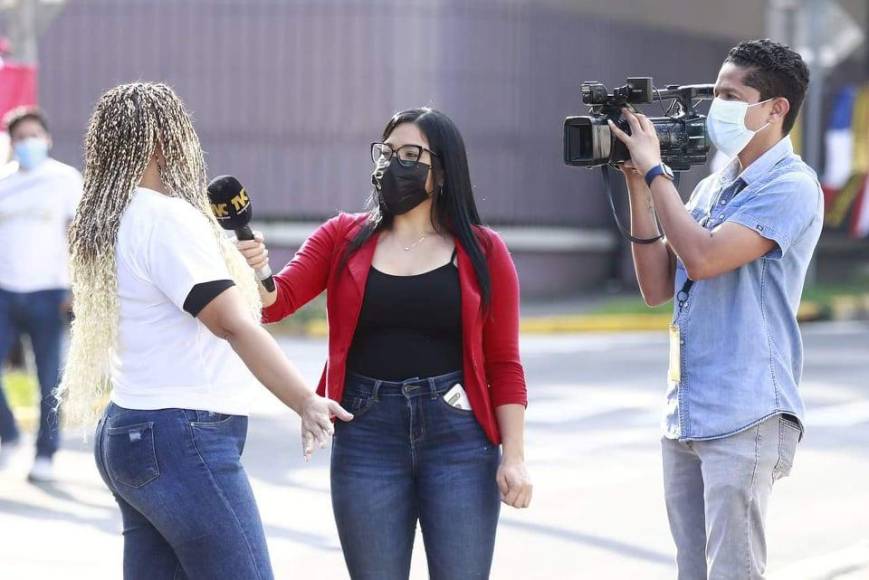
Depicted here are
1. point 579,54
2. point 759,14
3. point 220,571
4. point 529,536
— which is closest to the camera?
point 220,571

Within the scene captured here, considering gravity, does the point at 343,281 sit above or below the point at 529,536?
above

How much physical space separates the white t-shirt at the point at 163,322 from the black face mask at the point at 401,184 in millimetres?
626

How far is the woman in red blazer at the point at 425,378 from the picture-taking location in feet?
13.8

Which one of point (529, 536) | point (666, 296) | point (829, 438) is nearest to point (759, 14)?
point (829, 438)

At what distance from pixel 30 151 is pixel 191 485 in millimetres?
5624

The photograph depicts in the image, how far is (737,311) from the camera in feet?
13.7

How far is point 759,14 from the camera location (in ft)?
95.5

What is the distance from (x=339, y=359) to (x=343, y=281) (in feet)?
0.73

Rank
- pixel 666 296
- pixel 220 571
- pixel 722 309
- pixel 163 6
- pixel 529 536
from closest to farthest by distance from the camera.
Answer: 1. pixel 220 571
2. pixel 722 309
3. pixel 666 296
4. pixel 529 536
5. pixel 163 6

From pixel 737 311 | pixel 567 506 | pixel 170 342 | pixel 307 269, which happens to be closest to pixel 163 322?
pixel 170 342

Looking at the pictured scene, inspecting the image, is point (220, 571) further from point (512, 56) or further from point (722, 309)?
point (512, 56)

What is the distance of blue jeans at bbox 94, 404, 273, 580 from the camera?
380 cm

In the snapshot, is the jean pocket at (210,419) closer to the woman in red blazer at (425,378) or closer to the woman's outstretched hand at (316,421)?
the woman's outstretched hand at (316,421)

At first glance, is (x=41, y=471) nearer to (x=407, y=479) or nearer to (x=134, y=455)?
(x=407, y=479)
